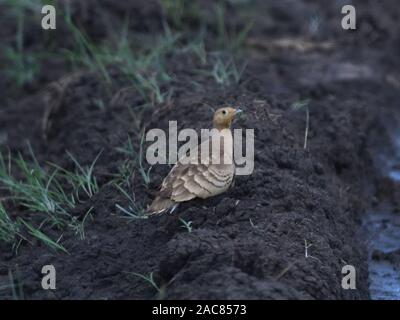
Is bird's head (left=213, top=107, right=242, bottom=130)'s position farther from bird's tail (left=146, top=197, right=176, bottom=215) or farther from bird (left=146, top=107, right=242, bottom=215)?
bird's tail (left=146, top=197, right=176, bottom=215)

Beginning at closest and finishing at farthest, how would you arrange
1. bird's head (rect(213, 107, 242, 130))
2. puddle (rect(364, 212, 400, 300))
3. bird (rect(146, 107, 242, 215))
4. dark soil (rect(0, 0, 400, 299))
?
dark soil (rect(0, 0, 400, 299)) → bird (rect(146, 107, 242, 215)) → bird's head (rect(213, 107, 242, 130)) → puddle (rect(364, 212, 400, 300))

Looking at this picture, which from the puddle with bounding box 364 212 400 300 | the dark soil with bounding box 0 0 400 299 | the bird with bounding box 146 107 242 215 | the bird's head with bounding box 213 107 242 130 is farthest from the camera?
the puddle with bounding box 364 212 400 300

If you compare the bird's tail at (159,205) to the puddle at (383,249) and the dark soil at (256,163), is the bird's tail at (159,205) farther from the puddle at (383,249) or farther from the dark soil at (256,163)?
the puddle at (383,249)

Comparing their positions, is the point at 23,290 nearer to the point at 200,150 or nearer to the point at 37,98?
the point at 200,150

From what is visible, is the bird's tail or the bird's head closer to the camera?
the bird's tail

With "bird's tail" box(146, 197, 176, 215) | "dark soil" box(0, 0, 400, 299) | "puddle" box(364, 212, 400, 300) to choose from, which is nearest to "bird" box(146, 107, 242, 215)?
"bird's tail" box(146, 197, 176, 215)

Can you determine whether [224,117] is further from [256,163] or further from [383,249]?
[383,249]
